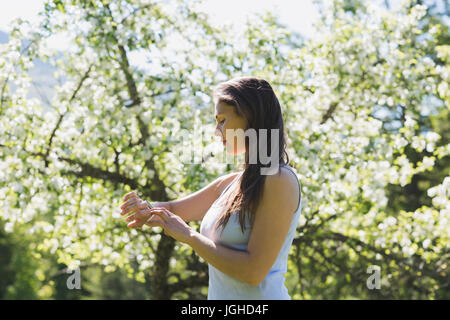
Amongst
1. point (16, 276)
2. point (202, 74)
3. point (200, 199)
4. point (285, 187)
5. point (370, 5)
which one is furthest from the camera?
point (16, 276)

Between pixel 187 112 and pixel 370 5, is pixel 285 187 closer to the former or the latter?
pixel 187 112

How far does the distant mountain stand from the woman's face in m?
4.66

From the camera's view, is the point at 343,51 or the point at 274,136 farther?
the point at 343,51

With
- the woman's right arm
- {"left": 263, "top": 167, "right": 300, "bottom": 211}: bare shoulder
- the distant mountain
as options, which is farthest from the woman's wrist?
the distant mountain

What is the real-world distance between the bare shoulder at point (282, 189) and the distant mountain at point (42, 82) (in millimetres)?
4916

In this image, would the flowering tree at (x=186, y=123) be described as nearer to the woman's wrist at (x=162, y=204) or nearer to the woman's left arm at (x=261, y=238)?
the woman's wrist at (x=162, y=204)

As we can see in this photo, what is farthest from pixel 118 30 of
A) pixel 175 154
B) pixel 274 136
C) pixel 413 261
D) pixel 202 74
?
pixel 413 261

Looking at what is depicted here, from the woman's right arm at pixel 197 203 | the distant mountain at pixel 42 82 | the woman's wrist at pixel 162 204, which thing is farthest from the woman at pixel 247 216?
the distant mountain at pixel 42 82

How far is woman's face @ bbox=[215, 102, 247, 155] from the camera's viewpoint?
6.36ft

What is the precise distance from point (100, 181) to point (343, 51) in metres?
3.26

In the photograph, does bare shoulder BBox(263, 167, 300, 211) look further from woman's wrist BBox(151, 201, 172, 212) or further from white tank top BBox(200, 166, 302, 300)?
woman's wrist BBox(151, 201, 172, 212)

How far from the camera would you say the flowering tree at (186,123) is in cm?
567

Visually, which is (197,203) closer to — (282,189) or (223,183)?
(223,183)

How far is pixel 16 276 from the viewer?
2812 cm
